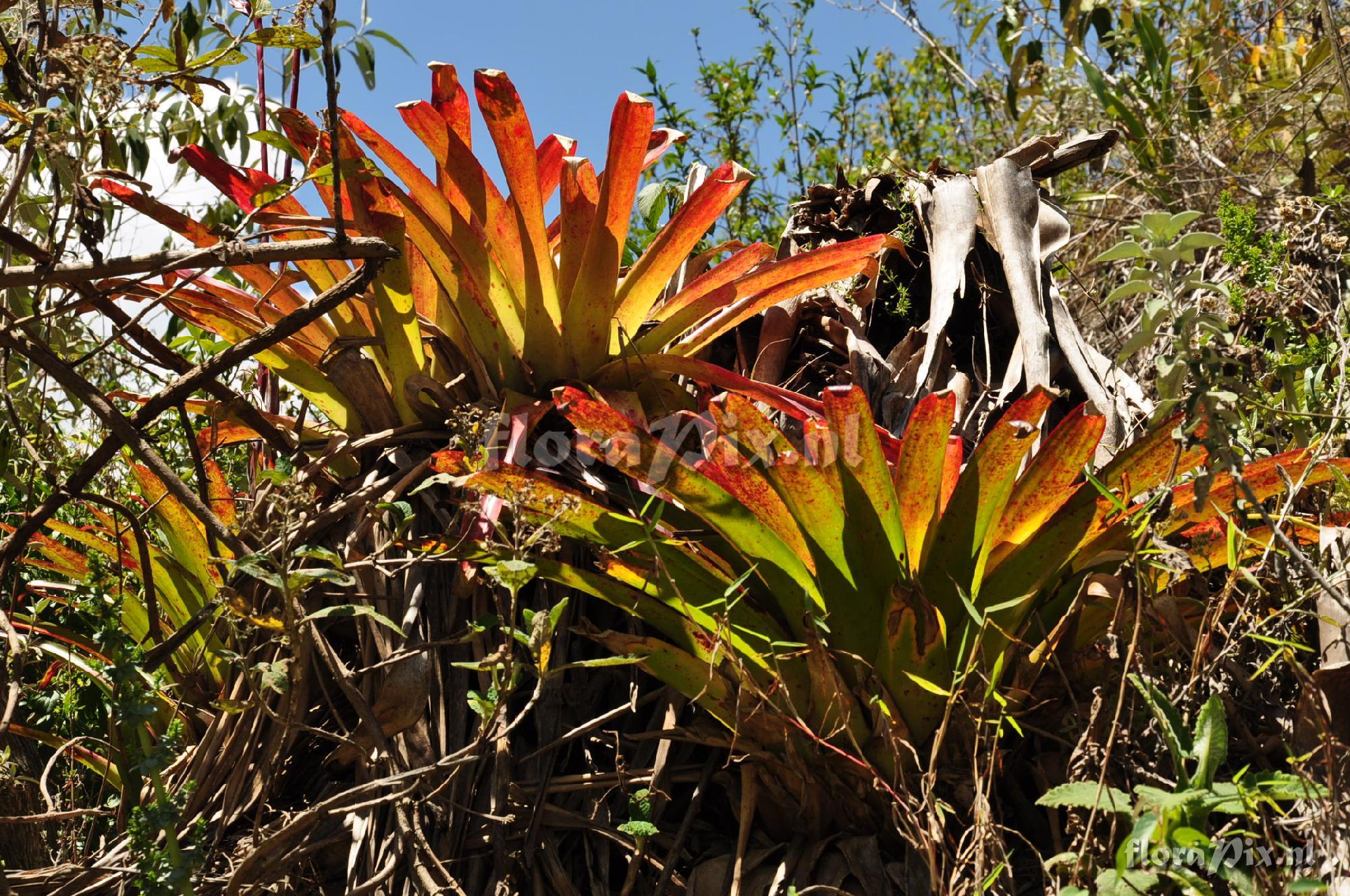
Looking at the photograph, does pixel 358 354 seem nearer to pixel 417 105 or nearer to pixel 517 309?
pixel 517 309

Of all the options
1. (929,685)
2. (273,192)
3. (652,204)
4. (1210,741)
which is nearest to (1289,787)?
(1210,741)

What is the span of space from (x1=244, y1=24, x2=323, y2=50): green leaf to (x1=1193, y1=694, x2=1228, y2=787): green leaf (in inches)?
46.0

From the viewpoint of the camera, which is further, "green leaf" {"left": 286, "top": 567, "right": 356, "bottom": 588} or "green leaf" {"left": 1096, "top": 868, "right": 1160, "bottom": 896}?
"green leaf" {"left": 286, "top": 567, "right": 356, "bottom": 588}

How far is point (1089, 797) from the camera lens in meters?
1.00

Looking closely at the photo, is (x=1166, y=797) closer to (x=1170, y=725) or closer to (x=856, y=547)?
(x=1170, y=725)

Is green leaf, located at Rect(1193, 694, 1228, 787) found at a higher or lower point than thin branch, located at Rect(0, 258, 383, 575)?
lower

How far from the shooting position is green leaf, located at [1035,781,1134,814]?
38.7 inches

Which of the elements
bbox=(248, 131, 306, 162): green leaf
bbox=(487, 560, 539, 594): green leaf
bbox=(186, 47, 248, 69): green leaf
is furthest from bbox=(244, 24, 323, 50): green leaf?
bbox=(487, 560, 539, 594): green leaf

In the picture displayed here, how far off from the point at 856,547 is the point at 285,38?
2.84ft

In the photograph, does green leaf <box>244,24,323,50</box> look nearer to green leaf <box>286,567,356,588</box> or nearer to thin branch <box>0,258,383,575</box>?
thin branch <box>0,258,383,575</box>

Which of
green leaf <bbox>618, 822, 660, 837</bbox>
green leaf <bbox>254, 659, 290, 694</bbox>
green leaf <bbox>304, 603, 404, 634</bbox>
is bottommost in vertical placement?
green leaf <bbox>618, 822, 660, 837</bbox>

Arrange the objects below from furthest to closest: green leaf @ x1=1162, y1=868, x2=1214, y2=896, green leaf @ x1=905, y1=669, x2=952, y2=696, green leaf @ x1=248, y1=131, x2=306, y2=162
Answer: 1. green leaf @ x1=248, y1=131, x2=306, y2=162
2. green leaf @ x1=905, y1=669, x2=952, y2=696
3. green leaf @ x1=1162, y1=868, x2=1214, y2=896

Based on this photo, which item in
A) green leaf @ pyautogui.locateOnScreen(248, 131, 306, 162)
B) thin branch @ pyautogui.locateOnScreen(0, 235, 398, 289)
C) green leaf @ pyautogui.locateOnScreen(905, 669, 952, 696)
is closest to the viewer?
thin branch @ pyautogui.locateOnScreen(0, 235, 398, 289)

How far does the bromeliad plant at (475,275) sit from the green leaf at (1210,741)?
0.82m
